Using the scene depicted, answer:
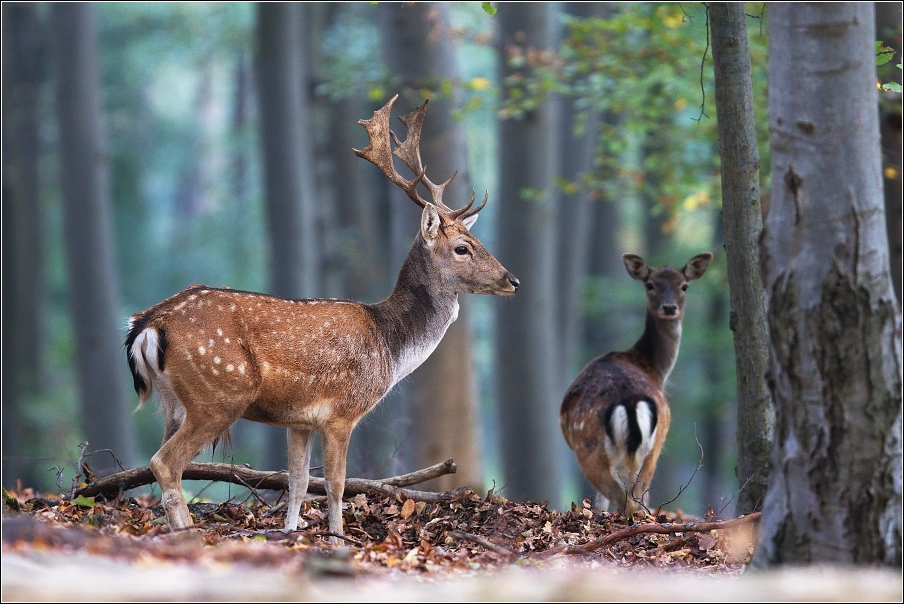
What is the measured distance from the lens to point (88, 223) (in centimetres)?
1597

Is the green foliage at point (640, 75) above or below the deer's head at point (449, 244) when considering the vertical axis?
above

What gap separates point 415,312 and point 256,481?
5.16 ft

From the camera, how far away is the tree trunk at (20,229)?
1839 centimetres

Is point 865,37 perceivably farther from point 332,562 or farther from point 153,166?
point 153,166

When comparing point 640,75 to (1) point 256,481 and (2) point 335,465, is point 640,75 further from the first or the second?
(2) point 335,465

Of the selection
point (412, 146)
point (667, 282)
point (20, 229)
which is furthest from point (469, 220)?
point (20, 229)

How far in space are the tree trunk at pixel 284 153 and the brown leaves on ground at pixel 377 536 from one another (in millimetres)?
8237

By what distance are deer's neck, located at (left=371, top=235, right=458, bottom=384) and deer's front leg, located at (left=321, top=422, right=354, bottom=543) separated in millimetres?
609

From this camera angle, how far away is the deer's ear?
7.23 m

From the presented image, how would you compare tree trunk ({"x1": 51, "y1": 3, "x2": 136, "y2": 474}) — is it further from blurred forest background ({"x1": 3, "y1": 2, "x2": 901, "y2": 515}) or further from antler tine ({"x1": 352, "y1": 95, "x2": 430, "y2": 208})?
antler tine ({"x1": 352, "y1": 95, "x2": 430, "y2": 208})

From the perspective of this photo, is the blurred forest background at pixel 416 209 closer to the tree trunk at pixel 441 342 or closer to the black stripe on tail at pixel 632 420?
the tree trunk at pixel 441 342

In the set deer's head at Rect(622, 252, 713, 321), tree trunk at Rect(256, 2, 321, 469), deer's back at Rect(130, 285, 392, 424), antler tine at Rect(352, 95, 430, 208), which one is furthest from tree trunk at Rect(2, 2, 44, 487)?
deer's back at Rect(130, 285, 392, 424)

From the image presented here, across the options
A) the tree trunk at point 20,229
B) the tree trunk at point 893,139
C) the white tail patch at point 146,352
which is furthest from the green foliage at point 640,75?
the tree trunk at point 20,229

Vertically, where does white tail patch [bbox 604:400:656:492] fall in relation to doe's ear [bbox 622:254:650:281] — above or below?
below
